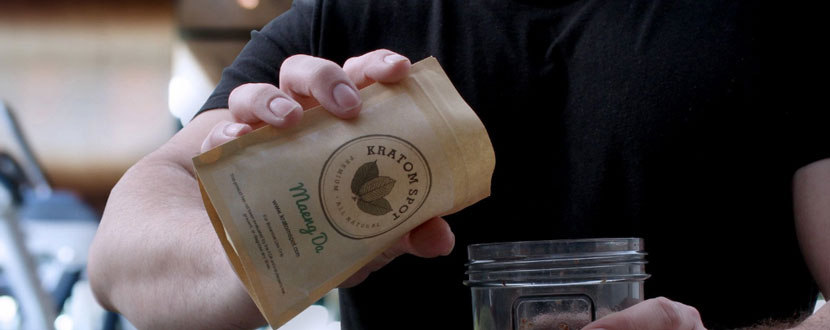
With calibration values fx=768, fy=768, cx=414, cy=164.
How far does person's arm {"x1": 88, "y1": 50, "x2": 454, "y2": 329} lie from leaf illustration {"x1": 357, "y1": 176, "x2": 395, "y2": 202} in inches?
2.1

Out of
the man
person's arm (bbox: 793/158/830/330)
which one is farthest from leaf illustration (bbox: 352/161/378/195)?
person's arm (bbox: 793/158/830/330)

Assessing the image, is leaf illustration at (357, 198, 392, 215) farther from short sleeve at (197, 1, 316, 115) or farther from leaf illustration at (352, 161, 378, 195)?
short sleeve at (197, 1, 316, 115)

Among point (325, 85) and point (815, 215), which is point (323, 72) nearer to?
point (325, 85)

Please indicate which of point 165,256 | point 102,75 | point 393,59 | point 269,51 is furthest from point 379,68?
point 102,75

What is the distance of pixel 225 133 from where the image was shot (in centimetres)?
58

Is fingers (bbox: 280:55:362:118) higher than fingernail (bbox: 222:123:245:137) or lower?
higher

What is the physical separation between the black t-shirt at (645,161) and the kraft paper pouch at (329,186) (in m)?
0.48

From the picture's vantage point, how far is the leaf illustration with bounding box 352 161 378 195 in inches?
21.2

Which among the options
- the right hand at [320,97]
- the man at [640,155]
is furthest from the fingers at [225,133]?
the man at [640,155]

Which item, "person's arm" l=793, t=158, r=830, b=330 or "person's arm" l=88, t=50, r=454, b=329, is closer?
"person's arm" l=88, t=50, r=454, b=329

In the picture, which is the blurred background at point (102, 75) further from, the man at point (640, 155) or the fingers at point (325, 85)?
the fingers at point (325, 85)

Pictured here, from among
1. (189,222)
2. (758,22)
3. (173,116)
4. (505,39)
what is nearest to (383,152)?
(189,222)

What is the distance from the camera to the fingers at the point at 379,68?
575 millimetres

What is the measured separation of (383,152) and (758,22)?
2.45ft
